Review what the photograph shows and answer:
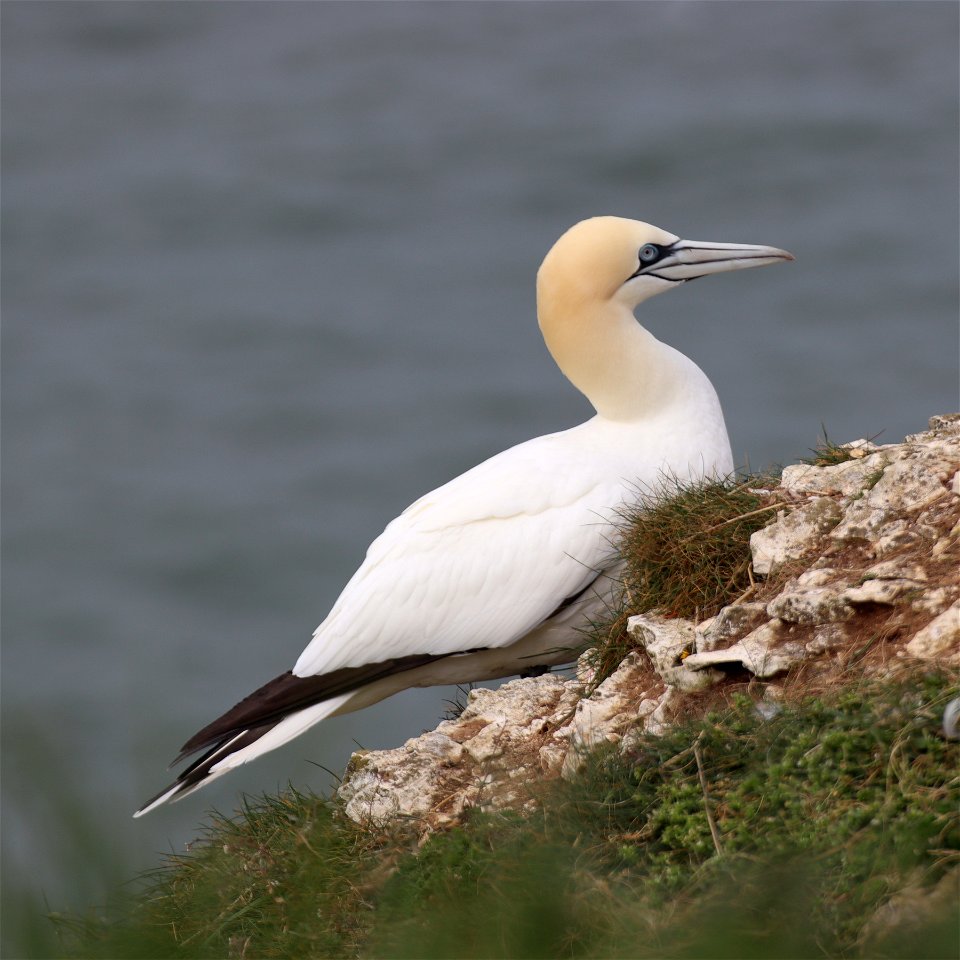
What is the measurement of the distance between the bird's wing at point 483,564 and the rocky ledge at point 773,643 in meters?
0.78

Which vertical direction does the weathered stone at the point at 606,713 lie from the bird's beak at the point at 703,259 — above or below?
below

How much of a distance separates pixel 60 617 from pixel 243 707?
24860 mm

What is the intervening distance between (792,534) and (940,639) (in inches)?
36.5

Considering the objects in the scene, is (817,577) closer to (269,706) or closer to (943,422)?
(943,422)

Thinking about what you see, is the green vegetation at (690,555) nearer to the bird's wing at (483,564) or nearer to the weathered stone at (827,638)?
the weathered stone at (827,638)

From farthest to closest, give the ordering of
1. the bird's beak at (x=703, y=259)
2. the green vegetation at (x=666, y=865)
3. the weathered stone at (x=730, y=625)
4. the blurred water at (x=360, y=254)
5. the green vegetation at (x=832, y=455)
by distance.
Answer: the blurred water at (x=360, y=254) < the bird's beak at (x=703, y=259) < the green vegetation at (x=832, y=455) < the weathered stone at (x=730, y=625) < the green vegetation at (x=666, y=865)

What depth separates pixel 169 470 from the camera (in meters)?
34.2

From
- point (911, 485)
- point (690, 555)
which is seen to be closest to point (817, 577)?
point (911, 485)

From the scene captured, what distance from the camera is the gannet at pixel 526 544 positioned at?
21.5 ft

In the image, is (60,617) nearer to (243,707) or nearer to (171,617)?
(171,617)

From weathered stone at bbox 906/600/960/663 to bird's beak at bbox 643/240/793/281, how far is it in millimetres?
3270

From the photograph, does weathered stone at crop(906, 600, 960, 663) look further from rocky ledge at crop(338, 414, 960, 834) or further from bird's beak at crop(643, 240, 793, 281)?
bird's beak at crop(643, 240, 793, 281)

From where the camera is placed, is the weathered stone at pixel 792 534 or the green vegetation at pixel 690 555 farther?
the green vegetation at pixel 690 555

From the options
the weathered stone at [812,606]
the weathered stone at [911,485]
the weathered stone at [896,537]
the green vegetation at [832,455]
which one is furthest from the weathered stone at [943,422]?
the weathered stone at [812,606]
